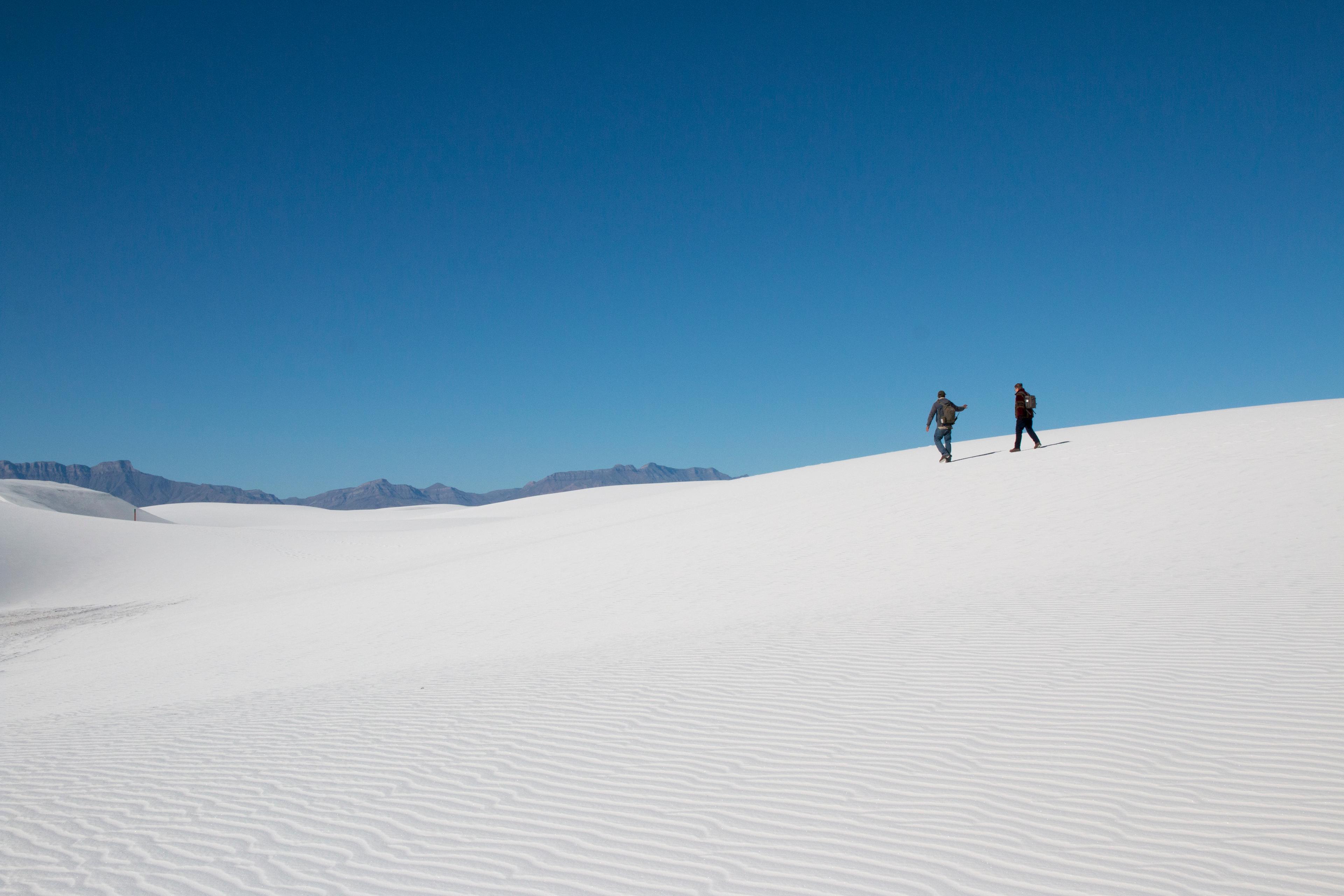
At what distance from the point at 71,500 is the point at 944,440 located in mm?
43635

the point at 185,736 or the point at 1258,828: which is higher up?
the point at 1258,828

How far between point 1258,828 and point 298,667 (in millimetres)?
9792

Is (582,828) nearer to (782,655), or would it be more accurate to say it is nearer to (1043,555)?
(782,655)

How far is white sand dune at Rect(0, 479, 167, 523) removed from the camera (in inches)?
1455

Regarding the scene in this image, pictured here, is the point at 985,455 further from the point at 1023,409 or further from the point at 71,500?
the point at 71,500

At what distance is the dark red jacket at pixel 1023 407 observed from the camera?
53.9ft

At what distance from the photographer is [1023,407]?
16625 mm

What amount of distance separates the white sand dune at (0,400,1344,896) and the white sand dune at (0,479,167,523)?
29838mm

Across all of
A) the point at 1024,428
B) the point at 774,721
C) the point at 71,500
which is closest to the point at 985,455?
the point at 1024,428

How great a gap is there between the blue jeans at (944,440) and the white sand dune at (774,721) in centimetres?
334

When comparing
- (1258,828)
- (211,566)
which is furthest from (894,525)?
(211,566)

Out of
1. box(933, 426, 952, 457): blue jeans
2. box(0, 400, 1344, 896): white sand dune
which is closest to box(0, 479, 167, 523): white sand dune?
box(0, 400, 1344, 896): white sand dune

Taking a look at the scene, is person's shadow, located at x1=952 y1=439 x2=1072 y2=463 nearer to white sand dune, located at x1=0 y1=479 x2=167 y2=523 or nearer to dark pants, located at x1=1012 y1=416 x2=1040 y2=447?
dark pants, located at x1=1012 y1=416 x2=1040 y2=447

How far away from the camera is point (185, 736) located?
5.94m
